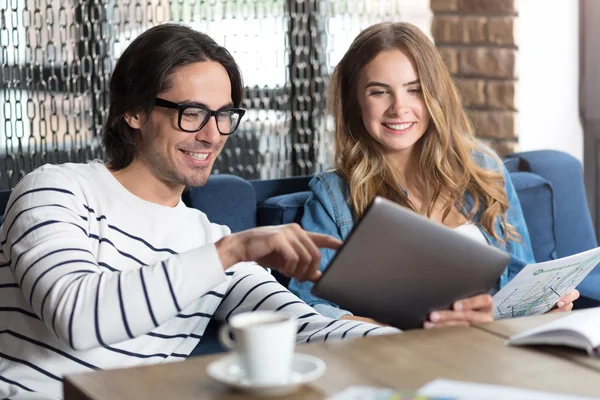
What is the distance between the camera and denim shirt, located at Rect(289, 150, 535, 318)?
2.27 meters

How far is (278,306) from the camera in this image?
1.76 m

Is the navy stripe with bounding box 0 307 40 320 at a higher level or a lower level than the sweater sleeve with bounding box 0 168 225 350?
lower

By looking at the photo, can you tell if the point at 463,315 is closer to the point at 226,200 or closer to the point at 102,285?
the point at 102,285

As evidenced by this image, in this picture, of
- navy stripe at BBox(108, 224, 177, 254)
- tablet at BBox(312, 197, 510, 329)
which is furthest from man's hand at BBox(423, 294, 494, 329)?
navy stripe at BBox(108, 224, 177, 254)

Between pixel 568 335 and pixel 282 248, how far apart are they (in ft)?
1.48

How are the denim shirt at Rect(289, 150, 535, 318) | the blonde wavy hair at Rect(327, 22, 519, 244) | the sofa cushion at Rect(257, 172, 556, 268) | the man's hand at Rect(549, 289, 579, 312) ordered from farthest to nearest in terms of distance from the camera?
the sofa cushion at Rect(257, 172, 556, 268) → the blonde wavy hair at Rect(327, 22, 519, 244) → the denim shirt at Rect(289, 150, 535, 318) → the man's hand at Rect(549, 289, 579, 312)

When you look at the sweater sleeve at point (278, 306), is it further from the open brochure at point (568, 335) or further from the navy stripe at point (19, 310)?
the navy stripe at point (19, 310)

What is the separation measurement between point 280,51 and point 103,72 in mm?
627

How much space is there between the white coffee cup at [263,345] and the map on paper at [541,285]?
65cm

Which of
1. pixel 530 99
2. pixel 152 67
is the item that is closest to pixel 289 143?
pixel 530 99

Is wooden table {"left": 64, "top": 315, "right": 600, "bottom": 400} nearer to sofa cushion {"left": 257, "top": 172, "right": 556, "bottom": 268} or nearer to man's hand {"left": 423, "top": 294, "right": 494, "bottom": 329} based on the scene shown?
man's hand {"left": 423, "top": 294, "right": 494, "bottom": 329}

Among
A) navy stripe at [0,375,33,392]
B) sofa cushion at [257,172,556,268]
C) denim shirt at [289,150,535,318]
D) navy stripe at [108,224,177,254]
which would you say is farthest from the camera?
sofa cushion at [257,172,556,268]

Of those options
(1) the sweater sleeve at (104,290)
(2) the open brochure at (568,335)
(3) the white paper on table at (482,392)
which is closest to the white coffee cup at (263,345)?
(3) the white paper on table at (482,392)

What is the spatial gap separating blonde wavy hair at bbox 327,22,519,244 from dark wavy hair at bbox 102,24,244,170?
537 millimetres
